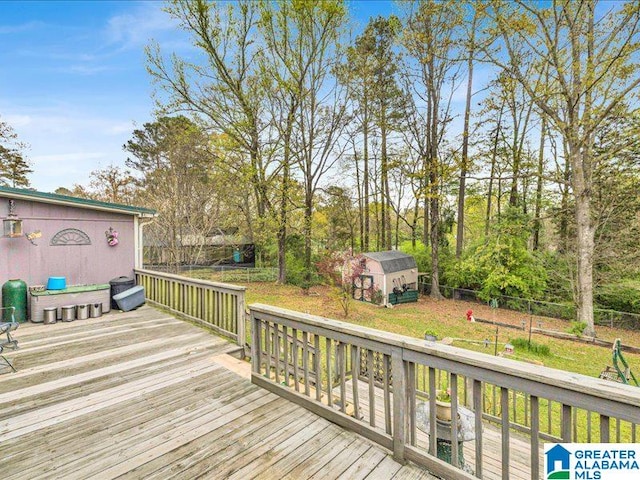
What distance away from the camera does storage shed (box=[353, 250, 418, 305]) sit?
1408 cm

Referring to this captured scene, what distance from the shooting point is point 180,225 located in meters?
14.6

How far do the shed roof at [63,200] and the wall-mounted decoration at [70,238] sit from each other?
491 millimetres

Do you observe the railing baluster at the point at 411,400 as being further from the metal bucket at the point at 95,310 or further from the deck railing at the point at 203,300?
the metal bucket at the point at 95,310

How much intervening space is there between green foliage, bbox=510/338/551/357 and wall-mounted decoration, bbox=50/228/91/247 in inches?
441

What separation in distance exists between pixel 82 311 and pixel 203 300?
218 cm

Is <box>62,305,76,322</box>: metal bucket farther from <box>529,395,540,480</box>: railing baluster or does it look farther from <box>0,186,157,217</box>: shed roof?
<box>529,395,540,480</box>: railing baluster

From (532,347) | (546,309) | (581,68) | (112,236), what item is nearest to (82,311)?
(112,236)

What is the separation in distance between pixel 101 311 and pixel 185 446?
14.6 ft

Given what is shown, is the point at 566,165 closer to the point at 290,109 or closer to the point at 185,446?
the point at 290,109

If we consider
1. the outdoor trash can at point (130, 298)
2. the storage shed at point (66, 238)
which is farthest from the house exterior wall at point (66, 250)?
the outdoor trash can at point (130, 298)

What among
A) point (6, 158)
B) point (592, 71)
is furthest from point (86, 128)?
point (592, 71)

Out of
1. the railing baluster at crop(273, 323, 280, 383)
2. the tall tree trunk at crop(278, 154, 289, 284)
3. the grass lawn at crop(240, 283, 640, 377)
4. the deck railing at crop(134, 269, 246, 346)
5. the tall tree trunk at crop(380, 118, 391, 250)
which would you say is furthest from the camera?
the tall tree trunk at crop(380, 118, 391, 250)

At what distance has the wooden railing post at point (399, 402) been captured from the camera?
1.93 m

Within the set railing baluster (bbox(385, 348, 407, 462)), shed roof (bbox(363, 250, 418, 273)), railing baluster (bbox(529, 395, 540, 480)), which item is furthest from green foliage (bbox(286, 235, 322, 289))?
railing baluster (bbox(529, 395, 540, 480))
